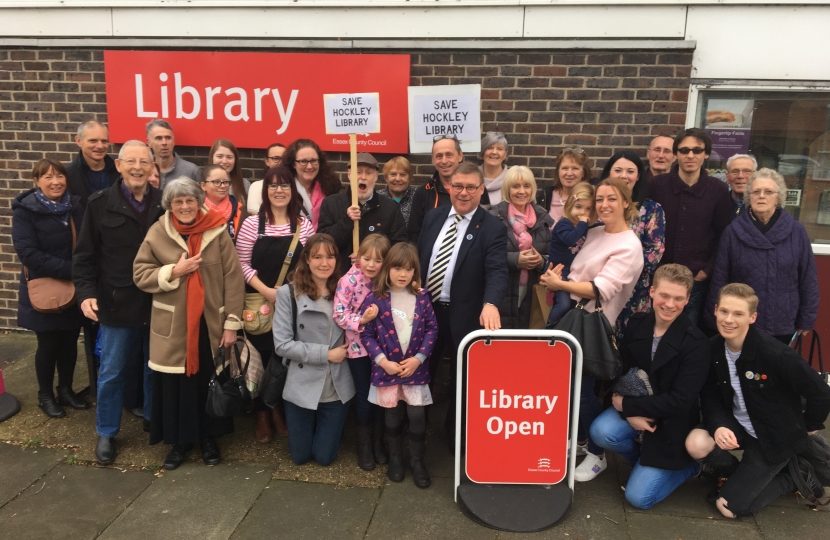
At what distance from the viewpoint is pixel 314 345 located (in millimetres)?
3734

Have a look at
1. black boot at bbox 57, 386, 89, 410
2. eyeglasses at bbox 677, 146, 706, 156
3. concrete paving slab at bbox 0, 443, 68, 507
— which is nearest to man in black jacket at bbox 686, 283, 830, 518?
eyeglasses at bbox 677, 146, 706, 156

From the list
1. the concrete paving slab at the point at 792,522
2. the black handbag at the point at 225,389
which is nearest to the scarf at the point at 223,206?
the black handbag at the point at 225,389

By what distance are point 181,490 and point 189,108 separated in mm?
3485

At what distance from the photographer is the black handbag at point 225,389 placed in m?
3.77

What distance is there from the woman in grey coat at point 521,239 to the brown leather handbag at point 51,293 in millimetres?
3007

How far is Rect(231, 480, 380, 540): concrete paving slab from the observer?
3.31 metres

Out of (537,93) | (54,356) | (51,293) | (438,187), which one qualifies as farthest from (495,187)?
(54,356)

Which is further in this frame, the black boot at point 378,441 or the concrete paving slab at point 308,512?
the black boot at point 378,441

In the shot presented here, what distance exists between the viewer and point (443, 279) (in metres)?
3.80

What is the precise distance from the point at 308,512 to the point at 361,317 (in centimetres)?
113

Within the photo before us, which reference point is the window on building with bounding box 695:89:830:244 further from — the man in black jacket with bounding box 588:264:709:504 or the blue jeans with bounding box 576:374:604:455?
the blue jeans with bounding box 576:374:604:455

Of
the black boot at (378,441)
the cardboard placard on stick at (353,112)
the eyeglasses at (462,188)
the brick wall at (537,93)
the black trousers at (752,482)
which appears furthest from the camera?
the brick wall at (537,93)

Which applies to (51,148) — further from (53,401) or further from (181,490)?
(181,490)

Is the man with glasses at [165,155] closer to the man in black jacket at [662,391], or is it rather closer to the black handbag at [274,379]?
the black handbag at [274,379]
